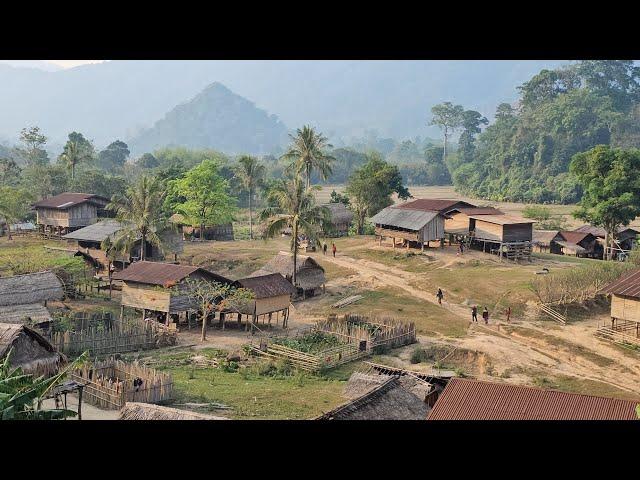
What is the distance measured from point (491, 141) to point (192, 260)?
82.1 m

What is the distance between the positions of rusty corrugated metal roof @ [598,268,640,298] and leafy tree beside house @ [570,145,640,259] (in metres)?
13.7

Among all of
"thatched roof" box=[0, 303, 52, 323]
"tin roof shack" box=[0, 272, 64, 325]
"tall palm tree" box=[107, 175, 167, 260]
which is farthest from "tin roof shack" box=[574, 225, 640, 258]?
"thatched roof" box=[0, 303, 52, 323]

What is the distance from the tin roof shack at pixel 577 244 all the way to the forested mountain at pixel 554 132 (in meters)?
32.2

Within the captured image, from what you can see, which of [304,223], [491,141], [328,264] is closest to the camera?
[304,223]

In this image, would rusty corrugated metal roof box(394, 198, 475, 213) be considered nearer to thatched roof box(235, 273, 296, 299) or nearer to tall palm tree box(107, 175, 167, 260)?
thatched roof box(235, 273, 296, 299)

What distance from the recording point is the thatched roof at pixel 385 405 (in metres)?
16.8

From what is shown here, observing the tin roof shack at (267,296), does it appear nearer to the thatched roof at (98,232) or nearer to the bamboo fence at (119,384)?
the bamboo fence at (119,384)

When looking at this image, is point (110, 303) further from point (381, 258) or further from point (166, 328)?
point (381, 258)

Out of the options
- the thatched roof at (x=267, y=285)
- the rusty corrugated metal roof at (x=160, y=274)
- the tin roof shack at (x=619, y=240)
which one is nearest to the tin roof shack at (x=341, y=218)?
the tin roof shack at (x=619, y=240)

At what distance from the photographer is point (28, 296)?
96.6 feet

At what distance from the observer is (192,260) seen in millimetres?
46094
